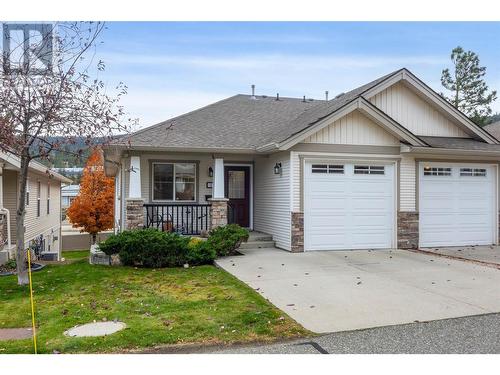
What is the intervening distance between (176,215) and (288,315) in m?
7.62

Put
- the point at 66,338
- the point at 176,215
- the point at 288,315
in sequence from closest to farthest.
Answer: the point at 66,338 < the point at 288,315 < the point at 176,215

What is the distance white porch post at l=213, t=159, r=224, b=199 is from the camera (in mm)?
11977

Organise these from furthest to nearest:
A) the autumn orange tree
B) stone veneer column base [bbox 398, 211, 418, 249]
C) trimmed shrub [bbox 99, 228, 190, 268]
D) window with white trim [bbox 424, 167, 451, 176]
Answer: the autumn orange tree, window with white trim [bbox 424, 167, 451, 176], stone veneer column base [bbox 398, 211, 418, 249], trimmed shrub [bbox 99, 228, 190, 268]

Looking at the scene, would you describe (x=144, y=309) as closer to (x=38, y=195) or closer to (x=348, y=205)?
(x=348, y=205)

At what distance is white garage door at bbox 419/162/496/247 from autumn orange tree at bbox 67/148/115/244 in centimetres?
1828

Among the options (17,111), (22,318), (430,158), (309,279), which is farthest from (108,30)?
(430,158)

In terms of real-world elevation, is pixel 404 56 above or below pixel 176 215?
above

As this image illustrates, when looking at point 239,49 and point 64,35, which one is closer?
point 64,35

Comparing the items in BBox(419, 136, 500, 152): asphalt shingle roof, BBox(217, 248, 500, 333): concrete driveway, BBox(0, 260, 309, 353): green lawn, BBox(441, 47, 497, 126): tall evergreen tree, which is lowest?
BBox(0, 260, 309, 353): green lawn

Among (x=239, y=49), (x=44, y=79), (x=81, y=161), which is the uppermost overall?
(x=239, y=49)

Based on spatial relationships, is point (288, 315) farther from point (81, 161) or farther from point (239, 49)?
point (239, 49)

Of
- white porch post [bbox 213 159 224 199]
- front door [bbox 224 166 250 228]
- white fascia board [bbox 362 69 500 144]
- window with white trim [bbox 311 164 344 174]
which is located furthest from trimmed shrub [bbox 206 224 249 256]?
white fascia board [bbox 362 69 500 144]

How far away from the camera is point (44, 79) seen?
7.68 metres

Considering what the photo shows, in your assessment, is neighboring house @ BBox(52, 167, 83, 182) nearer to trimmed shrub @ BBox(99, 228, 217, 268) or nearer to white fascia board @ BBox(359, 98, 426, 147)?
trimmed shrub @ BBox(99, 228, 217, 268)
